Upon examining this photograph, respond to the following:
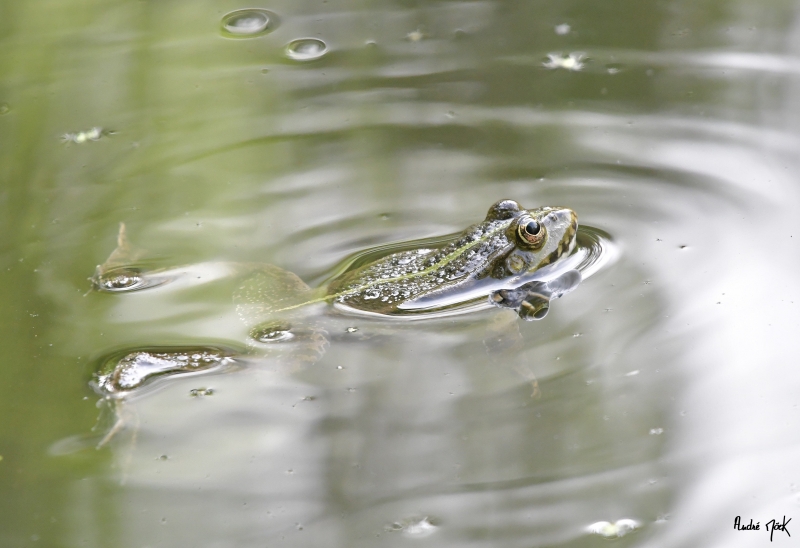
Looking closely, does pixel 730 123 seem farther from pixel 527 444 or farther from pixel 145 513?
pixel 145 513


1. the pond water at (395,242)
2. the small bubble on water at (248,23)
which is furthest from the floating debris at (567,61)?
the small bubble on water at (248,23)

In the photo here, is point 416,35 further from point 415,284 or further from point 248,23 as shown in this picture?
point 415,284

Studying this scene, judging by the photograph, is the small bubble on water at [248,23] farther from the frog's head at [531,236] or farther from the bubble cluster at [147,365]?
the bubble cluster at [147,365]

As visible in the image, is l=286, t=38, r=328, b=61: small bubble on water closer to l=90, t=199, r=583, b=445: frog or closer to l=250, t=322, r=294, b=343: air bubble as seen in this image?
l=90, t=199, r=583, b=445: frog

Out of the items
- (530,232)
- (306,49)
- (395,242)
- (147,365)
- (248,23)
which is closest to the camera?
(147,365)

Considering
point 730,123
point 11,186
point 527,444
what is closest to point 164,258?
point 11,186

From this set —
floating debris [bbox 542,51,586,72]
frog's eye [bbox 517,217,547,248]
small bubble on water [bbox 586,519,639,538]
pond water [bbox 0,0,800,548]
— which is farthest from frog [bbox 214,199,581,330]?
floating debris [bbox 542,51,586,72]

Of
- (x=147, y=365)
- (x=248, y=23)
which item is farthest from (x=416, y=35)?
(x=147, y=365)
